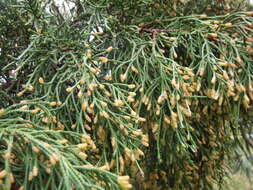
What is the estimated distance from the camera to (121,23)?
1468mm

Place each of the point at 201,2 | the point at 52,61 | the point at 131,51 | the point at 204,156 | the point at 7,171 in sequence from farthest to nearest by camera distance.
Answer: the point at 201,2 → the point at 204,156 → the point at 131,51 → the point at 52,61 → the point at 7,171

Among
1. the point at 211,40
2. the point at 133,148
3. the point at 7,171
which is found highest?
the point at 211,40

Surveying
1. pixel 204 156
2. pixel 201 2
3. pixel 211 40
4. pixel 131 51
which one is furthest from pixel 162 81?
pixel 201 2

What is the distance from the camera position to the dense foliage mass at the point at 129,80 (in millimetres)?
1064

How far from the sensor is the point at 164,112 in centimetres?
121

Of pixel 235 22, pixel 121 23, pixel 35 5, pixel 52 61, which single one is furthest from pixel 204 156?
pixel 35 5

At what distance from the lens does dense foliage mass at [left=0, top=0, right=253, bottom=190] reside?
106 cm

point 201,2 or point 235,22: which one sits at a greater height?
point 201,2

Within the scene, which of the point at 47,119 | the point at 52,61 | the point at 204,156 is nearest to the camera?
the point at 47,119

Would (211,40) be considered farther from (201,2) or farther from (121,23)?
(201,2)

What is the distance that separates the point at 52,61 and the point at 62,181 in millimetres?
615

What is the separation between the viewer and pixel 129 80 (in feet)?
4.40

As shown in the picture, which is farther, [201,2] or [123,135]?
[201,2]

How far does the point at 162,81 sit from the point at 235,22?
52 cm
